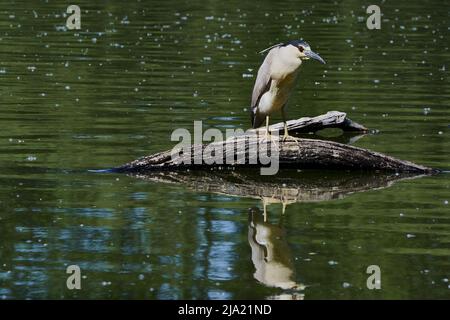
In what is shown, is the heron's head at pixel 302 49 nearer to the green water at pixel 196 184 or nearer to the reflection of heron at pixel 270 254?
the green water at pixel 196 184

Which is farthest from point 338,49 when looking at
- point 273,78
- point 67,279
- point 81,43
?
point 67,279

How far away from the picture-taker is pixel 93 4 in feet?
131

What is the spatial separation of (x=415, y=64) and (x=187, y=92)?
688cm

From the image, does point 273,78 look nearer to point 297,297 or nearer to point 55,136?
point 55,136

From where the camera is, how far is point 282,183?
15062 millimetres

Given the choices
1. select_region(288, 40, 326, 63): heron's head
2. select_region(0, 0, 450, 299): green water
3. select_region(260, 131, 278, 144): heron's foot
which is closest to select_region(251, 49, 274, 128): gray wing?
select_region(288, 40, 326, 63): heron's head

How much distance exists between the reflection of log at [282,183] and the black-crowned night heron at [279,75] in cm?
59

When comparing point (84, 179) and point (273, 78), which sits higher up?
point (273, 78)

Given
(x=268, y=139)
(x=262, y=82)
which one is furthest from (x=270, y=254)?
(x=262, y=82)

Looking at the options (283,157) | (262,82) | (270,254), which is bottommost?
(270,254)

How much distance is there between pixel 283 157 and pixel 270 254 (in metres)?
3.88

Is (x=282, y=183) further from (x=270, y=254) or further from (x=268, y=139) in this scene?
(x=270, y=254)

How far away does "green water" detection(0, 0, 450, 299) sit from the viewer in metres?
11.1
